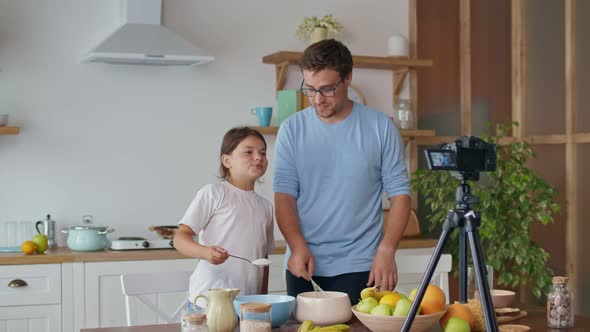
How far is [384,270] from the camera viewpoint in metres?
2.56

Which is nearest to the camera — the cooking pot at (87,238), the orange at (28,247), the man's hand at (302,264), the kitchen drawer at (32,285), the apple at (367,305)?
the apple at (367,305)

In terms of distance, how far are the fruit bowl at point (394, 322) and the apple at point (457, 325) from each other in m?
0.03

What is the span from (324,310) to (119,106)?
2.48 m

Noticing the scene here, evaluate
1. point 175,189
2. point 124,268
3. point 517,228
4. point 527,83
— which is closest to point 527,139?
point 527,83

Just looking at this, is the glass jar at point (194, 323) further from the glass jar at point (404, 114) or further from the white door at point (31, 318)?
the glass jar at point (404, 114)

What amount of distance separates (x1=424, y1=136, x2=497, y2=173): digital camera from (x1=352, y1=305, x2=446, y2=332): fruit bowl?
36 centimetres

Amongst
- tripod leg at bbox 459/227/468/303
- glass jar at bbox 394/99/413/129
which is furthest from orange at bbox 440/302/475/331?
glass jar at bbox 394/99/413/129

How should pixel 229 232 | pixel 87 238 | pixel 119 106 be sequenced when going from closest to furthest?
pixel 229 232
pixel 87 238
pixel 119 106

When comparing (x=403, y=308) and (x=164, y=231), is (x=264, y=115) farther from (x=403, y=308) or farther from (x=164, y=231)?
(x=403, y=308)

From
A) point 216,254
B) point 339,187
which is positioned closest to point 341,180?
point 339,187

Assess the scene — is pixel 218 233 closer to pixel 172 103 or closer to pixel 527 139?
pixel 172 103

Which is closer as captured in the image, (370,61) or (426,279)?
(426,279)

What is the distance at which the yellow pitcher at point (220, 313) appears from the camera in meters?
2.00

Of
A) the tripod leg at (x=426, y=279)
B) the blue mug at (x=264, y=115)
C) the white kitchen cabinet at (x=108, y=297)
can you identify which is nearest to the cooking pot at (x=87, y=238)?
the white kitchen cabinet at (x=108, y=297)
